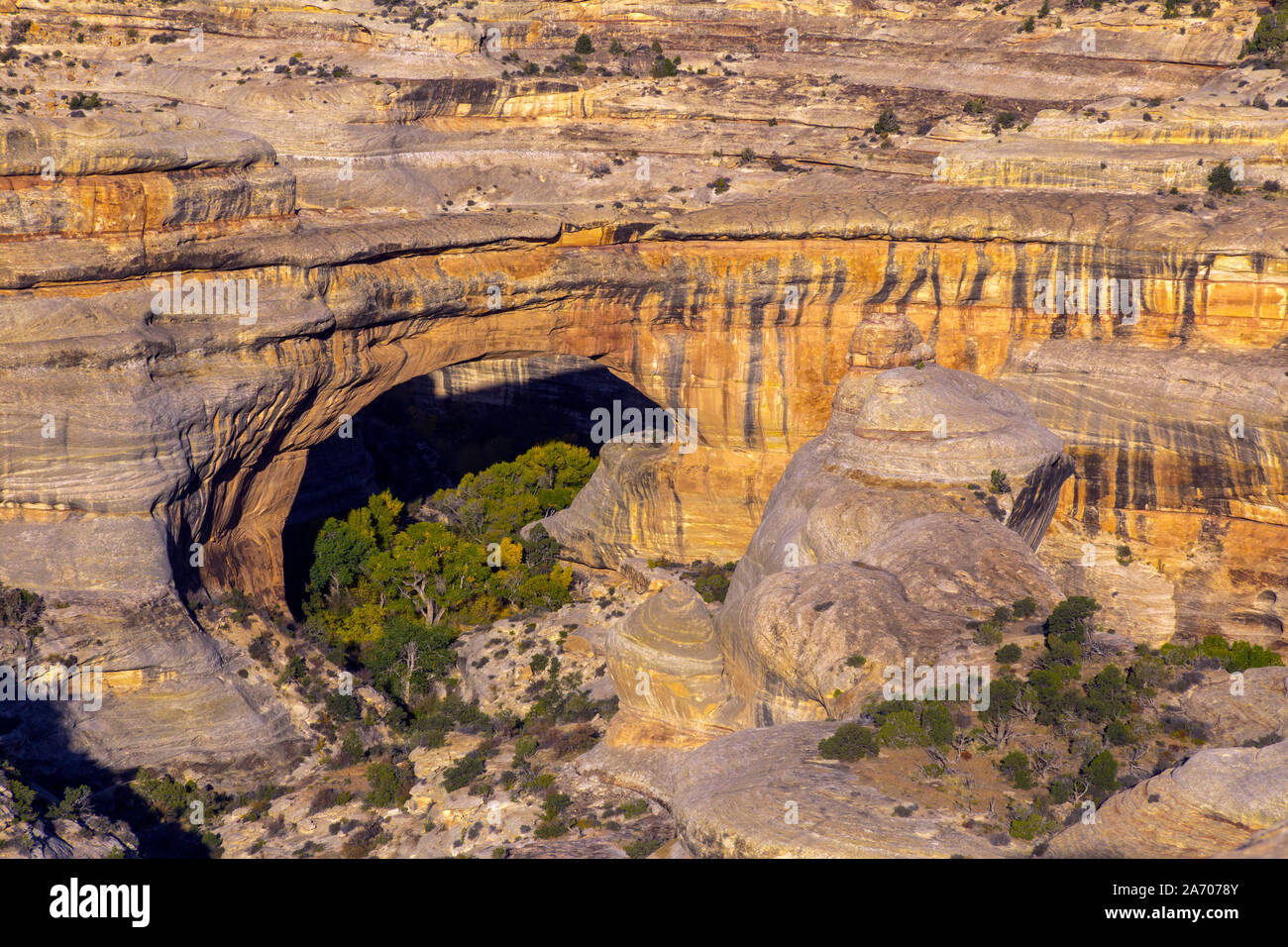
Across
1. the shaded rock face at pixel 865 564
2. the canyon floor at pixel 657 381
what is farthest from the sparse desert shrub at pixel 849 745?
the shaded rock face at pixel 865 564

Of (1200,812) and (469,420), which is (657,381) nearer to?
(1200,812)

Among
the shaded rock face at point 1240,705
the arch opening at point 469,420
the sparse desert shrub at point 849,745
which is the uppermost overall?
the shaded rock face at point 1240,705

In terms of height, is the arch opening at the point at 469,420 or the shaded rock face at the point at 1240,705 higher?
the shaded rock face at the point at 1240,705

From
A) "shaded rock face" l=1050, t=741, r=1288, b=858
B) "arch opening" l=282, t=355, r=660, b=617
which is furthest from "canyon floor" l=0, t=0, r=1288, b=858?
"arch opening" l=282, t=355, r=660, b=617

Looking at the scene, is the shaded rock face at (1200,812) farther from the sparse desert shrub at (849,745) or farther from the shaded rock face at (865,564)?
the shaded rock face at (865,564)

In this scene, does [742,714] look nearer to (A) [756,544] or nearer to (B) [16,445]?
(A) [756,544]

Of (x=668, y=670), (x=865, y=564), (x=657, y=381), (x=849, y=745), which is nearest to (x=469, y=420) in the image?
(x=657, y=381)
